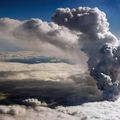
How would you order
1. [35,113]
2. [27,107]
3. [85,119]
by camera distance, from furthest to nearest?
[27,107]
[35,113]
[85,119]

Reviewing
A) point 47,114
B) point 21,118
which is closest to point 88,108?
point 47,114

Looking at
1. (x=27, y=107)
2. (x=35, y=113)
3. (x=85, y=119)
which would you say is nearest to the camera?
(x=85, y=119)

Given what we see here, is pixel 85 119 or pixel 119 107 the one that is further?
pixel 119 107

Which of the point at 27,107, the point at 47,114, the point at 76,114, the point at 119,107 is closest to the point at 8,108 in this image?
the point at 27,107

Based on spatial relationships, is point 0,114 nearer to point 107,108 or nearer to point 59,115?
point 59,115

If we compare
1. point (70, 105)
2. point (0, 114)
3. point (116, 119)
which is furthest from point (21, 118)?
point (116, 119)

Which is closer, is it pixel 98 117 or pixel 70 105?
pixel 98 117

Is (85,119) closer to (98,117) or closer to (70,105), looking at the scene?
(98,117)

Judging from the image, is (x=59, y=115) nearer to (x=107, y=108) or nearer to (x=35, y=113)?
(x=35, y=113)
